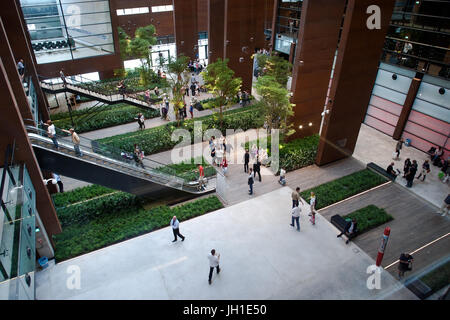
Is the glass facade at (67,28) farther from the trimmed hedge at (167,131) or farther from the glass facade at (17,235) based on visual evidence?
the glass facade at (17,235)

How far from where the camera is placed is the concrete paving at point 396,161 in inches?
683

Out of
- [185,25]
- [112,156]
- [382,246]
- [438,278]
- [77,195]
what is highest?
[185,25]

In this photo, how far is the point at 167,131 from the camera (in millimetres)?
23062

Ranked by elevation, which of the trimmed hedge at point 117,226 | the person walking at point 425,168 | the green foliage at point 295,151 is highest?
the person walking at point 425,168

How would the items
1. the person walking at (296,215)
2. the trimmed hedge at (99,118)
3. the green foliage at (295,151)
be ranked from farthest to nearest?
the trimmed hedge at (99,118) < the green foliage at (295,151) < the person walking at (296,215)

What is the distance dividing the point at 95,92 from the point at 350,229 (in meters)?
19.5

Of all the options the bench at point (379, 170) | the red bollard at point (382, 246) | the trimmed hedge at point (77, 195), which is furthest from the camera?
the bench at point (379, 170)

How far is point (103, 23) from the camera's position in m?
26.9

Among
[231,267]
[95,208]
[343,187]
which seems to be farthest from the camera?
[343,187]

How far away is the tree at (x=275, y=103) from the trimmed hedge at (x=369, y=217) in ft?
23.1

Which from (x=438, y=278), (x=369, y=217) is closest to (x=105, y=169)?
(x=369, y=217)

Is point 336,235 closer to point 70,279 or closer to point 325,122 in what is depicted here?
point 325,122

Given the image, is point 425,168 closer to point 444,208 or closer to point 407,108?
point 444,208

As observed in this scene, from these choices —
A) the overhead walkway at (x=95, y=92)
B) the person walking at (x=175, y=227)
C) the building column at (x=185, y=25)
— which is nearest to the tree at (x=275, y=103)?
the person walking at (x=175, y=227)
